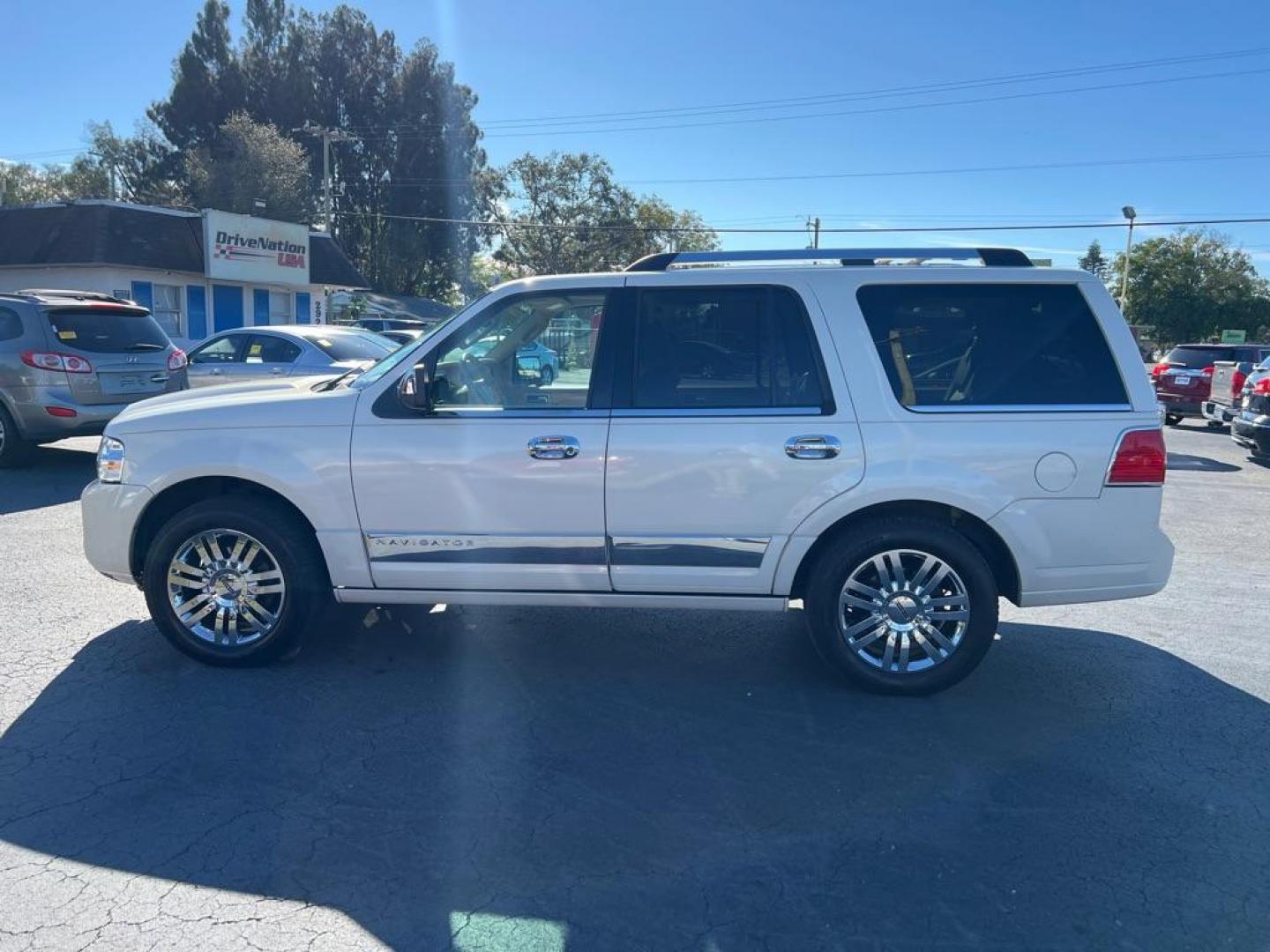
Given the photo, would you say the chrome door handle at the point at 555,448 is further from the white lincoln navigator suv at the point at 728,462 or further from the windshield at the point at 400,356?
the windshield at the point at 400,356

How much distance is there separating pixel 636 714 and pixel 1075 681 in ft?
7.50

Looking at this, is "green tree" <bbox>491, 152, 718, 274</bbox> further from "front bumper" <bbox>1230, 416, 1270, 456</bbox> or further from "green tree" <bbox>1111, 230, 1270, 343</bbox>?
"front bumper" <bbox>1230, 416, 1270, 456</bbox>

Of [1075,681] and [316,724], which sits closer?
[316,724]

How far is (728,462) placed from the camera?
14.6 feet

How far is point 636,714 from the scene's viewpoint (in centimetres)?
440

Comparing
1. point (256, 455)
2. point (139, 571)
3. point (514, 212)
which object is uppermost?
point (514, 212)

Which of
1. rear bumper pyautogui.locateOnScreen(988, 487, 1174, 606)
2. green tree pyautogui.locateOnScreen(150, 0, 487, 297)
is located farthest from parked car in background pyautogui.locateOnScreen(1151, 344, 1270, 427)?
green tree pyautogui.locateOnScreen(150, 0, 487, 297)

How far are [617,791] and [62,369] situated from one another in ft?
28.7

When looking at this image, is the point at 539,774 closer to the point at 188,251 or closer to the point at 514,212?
the point at 188,251

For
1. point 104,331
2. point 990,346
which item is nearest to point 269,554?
point 990,346

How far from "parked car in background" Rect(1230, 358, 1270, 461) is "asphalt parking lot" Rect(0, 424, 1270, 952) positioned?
25.3 ft

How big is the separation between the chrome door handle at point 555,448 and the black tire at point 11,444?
8069mm

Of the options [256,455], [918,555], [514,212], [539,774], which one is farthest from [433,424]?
[514,212]

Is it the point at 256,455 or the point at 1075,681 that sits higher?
the point at 256,455
